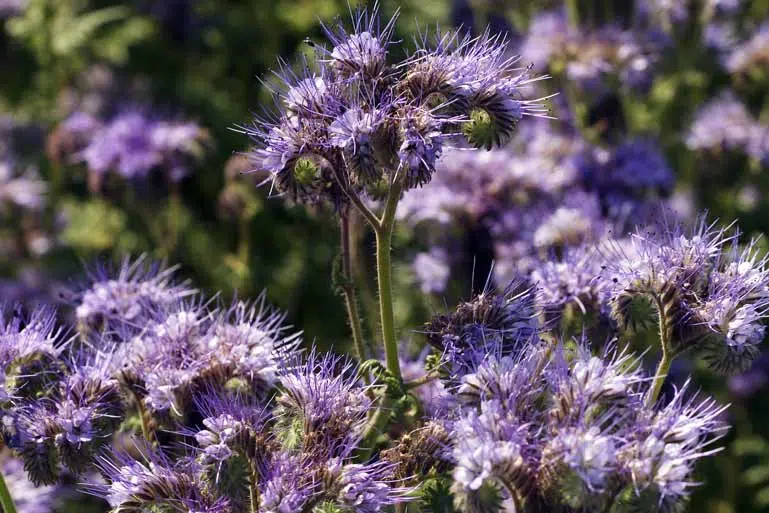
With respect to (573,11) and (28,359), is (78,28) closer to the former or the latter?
(573,11)

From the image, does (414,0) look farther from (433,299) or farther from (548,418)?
(548,418)

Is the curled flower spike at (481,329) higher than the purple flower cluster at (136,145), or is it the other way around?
the purple flower cluster at (136,145)

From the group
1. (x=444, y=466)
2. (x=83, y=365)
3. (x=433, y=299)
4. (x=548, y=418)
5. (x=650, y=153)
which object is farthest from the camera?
(x=650, y=153)

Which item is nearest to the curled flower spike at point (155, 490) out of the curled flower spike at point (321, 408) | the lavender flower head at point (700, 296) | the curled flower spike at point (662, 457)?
the curled flower spike at point (321, 408)

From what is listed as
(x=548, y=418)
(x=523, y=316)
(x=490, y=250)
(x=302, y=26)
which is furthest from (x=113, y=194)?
(x=548, y=418)

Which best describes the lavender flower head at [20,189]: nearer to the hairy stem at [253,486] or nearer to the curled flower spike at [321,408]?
the curled flower spike at [321,408]

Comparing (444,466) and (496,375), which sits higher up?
(496,375)

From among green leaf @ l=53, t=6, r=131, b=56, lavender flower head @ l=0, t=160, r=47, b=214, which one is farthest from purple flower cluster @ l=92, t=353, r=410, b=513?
lavender flower head @ l=0, t=160, r=47, b=214
